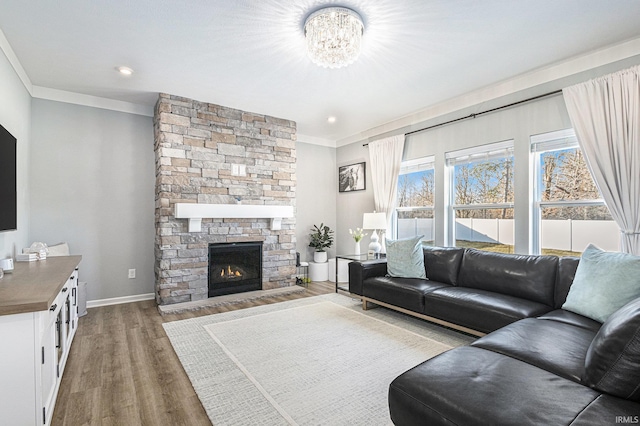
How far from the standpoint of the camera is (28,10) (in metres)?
2.34

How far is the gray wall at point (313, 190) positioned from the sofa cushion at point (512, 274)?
3118 mm

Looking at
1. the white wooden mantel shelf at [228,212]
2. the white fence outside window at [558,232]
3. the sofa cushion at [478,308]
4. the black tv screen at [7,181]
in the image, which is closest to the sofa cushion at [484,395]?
the sofa cushion at [478,308]

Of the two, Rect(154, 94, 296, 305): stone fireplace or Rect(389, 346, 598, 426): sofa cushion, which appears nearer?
Rect(389, 346, 598, 426): sofa cushion

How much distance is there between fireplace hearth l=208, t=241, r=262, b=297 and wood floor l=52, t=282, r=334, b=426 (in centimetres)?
91

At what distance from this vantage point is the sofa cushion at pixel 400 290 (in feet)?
10.6

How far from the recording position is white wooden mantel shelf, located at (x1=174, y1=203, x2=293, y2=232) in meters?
4.00

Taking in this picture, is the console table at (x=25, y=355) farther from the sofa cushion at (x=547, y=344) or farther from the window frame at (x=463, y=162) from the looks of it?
the window frame at (x=463, y=162)

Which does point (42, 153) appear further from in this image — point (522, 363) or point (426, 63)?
point (522, 363)

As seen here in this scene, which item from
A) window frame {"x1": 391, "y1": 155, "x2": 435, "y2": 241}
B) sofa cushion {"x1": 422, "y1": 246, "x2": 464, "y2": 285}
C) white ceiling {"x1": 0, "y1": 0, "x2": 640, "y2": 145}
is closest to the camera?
white ceiling {"x1": 0, "y1": 0, "x2": 640, "y2": 145}

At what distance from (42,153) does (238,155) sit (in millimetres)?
2335

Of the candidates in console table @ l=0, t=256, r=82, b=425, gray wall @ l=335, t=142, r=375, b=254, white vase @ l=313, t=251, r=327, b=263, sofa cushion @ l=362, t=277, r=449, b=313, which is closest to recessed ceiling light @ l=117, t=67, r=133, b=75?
console table @ l=0, t=256, r=82, b=425

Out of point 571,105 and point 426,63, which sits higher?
point 426,63

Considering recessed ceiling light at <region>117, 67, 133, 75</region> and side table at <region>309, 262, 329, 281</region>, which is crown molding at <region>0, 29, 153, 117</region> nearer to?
recessed ceiling light at <region>117, 67, 133, 75</region>

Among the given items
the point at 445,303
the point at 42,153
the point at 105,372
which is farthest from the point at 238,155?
the point at 445,303
